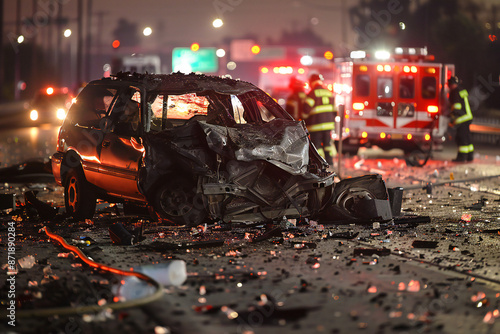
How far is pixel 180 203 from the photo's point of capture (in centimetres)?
892

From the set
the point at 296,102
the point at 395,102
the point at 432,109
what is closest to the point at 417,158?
the point at 432,109

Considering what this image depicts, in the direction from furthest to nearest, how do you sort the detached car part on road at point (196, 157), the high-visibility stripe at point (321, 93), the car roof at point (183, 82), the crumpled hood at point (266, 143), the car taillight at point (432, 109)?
the car taillight at point (432, 109) < the high-visibility stripe at point (321, 93) < the car roof at point (183, 82) < the detached car part on road at point (196, 157) < the crumpled hood at point (266, 143)

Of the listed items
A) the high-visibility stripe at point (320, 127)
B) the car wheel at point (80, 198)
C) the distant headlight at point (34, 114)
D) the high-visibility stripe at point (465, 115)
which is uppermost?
the high-visibility stripe at point (465, 115)

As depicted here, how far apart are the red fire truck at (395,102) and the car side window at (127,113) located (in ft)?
34.7

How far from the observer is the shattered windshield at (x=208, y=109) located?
9.38 metres

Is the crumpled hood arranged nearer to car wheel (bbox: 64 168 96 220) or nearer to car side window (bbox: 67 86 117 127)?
car side window (bbox: 67 86 117 127)

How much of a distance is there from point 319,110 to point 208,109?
276 inches

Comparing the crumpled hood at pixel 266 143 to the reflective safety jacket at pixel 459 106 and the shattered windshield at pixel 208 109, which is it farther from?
the reflective safety jacket at pixel 459 106

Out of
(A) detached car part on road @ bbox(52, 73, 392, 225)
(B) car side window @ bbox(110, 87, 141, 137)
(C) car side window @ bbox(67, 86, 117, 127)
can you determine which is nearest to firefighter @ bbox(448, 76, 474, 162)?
(A) detached car part on road @ bbox(52, 73, 392, 225)

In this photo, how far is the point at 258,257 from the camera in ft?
24.9

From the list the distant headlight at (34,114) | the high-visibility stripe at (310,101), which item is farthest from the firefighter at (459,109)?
the distant headlight at (34,114)

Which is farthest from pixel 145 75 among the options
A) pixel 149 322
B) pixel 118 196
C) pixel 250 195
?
pixel 149 322

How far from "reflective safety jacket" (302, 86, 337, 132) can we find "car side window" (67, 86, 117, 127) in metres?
6.90

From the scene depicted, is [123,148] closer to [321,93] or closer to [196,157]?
[196,157]
